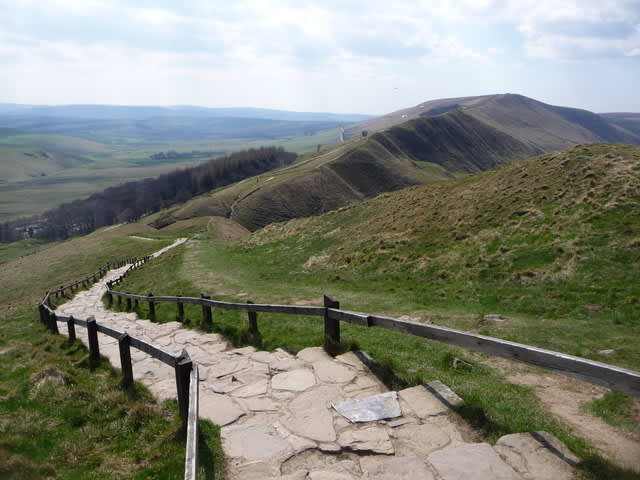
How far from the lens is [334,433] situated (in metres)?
5.36

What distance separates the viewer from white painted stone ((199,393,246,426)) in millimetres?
6012

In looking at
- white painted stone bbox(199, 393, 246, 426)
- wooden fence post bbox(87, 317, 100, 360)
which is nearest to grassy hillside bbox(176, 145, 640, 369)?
white painted stone bbox(199, 393, 246, 426)

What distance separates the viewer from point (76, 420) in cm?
652

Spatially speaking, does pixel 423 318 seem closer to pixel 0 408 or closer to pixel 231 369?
pixel 231 369

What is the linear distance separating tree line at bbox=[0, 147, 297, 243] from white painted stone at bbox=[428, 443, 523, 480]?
535 ft

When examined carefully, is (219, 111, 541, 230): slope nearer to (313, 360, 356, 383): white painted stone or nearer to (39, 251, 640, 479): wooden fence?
(39, 251, 640, 479): wooden fence

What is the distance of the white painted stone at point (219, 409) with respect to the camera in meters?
6.01

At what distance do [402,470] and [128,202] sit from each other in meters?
193

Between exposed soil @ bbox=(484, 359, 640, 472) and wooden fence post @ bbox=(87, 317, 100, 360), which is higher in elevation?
exposed soil @ bbox=(484, 359, 640, 472)

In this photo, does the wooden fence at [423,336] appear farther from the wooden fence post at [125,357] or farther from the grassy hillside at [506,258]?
the grassy hillside at [506,258]

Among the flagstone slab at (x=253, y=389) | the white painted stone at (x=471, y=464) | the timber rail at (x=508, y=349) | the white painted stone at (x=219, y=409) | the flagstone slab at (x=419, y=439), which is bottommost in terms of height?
the flagstone slab at (x=253, y=389)

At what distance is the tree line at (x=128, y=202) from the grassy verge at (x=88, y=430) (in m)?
157

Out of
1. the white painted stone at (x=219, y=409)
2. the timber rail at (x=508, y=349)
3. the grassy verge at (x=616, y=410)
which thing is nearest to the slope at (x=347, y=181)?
the timber rail at (x=508, y=349)

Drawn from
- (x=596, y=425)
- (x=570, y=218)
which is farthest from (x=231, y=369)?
(x=570, y=218)
